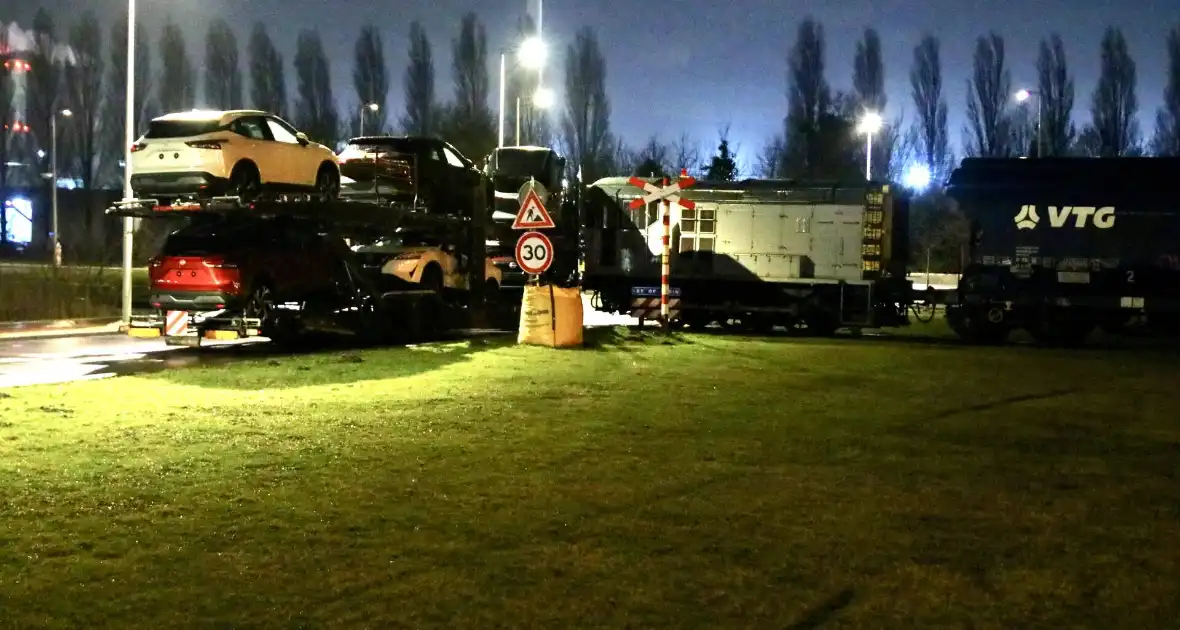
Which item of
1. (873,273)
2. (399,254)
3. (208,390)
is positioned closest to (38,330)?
(399,254)

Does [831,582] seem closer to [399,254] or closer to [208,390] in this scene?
[208,390]

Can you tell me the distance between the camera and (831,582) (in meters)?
5.57

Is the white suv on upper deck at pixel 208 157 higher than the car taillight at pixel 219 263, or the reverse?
the white suv on upper deck at pixel 208 157

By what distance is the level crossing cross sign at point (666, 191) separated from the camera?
66.9 ft

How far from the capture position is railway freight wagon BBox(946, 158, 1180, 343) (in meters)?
21.0

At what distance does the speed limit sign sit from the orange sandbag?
375 mm

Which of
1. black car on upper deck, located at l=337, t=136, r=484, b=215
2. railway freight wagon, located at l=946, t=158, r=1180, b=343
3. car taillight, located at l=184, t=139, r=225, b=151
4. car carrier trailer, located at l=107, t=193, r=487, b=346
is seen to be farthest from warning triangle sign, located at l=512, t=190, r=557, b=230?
railway freight wagon, located at l=946, t=158, r=1180, b=343

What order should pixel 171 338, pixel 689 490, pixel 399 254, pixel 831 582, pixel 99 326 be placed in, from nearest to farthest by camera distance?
pixel 831 582, pixel 689 490, pixel 171 338, pixel 399 254, pixel 99 326

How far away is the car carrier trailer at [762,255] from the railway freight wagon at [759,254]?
2 centimetres

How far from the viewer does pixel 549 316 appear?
57.3 ft

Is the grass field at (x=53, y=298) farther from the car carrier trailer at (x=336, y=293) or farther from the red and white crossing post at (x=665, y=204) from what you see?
the red and white crossing post at (x=665, y=204)

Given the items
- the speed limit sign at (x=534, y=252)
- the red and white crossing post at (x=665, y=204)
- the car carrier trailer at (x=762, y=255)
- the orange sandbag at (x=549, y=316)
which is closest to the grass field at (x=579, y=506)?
the orange sandbag at (x=549, y=316)

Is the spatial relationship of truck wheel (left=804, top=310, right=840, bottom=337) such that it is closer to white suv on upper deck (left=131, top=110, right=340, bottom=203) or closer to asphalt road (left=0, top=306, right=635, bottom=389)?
asphalt road (left=0, top=306, right=635, bottom=389)

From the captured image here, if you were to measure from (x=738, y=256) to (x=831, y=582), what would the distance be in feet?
58.6
